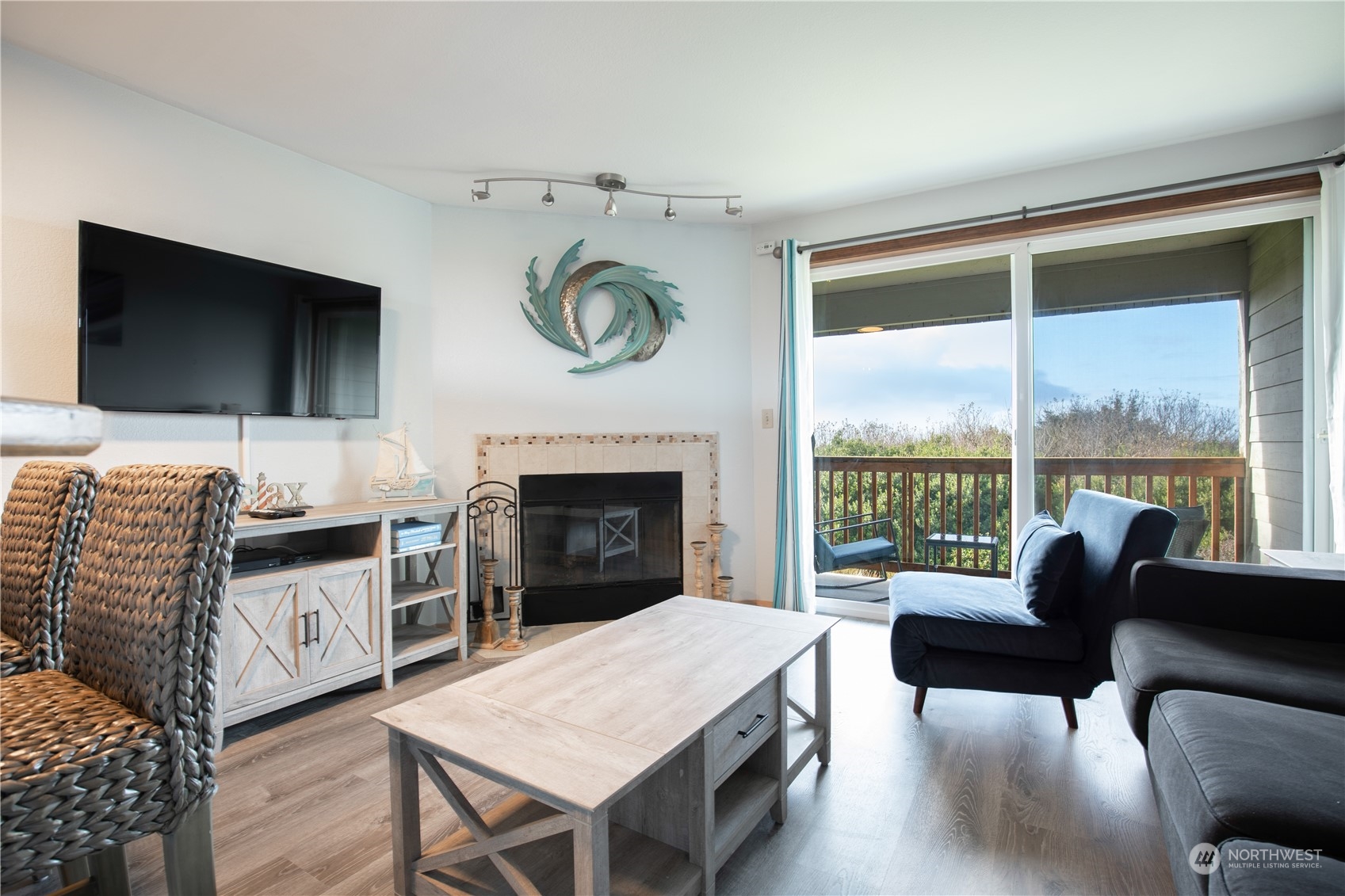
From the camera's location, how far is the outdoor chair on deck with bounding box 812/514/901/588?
363cm

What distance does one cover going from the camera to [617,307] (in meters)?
3.73

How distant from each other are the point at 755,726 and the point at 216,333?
2.44m

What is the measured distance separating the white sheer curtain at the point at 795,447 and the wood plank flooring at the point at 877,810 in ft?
3.85

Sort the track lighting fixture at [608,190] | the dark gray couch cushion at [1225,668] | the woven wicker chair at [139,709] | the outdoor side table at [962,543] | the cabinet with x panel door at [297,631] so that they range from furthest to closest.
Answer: the outdoor side table at [962,543], the track lighting fixture at [608,190], the cabinet with x panel door at [297,631], the dark gray couch cushion at [1225,668], the woven wicker chair at [139,709]

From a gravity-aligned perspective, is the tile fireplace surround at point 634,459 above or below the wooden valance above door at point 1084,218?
below

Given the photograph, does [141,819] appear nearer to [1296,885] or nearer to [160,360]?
[1296,885]

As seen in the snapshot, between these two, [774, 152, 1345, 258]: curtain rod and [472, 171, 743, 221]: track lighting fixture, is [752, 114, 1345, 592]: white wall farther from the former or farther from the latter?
[472, 171, 743, 221]: track lighting fixture

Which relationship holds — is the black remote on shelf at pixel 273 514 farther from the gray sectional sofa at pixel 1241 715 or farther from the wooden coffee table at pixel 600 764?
the gray sectional sofa at pixel 1241 715

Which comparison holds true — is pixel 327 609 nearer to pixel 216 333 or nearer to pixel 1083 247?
pixel 216 333

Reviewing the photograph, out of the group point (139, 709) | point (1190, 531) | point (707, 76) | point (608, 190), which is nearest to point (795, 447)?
point (608, 190)

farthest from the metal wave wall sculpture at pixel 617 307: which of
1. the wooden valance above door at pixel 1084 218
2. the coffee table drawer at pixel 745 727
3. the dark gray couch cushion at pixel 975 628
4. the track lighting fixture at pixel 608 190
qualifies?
the coffee table drawer at pixel 745 727

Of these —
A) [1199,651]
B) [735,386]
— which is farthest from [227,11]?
[1199,651]

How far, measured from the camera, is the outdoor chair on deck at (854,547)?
3635 millimetres

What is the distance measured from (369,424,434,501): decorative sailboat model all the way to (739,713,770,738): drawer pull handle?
204cm
